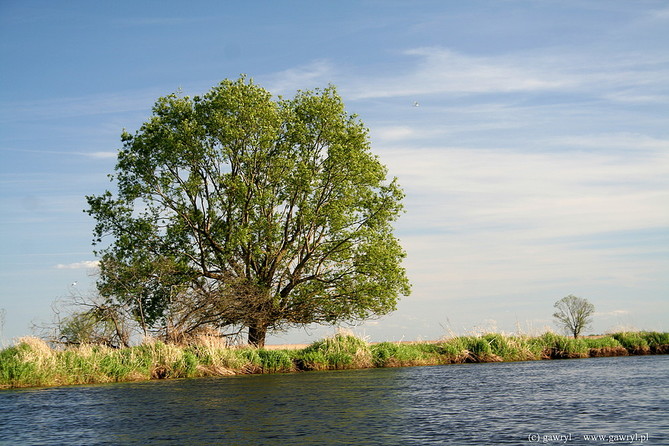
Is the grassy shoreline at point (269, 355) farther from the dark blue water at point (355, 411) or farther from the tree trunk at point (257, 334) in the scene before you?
the tree trunk at point (257, 334)

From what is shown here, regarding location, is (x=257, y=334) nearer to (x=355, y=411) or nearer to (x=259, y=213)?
(x=259, y=213)

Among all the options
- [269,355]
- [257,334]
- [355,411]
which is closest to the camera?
[355,411]

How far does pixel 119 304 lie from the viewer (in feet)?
119

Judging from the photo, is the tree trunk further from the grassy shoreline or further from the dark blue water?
the dark blue water

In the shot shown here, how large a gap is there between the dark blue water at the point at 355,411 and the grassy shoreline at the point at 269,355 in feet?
6.46

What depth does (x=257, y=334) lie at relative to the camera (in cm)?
3903

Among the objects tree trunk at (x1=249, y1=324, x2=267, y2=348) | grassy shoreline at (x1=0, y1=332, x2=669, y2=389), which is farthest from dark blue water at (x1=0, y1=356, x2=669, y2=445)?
tree trunk at (x1=249, y1=324, x2=267, y2=348)

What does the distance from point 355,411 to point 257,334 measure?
73.3 feet

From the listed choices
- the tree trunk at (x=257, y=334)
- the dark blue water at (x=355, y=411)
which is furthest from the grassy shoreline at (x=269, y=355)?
the tree trunk at (x=257, y=334)

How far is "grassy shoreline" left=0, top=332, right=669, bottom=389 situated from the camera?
Answer: 27.1 meters

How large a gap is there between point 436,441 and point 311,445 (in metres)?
2.47

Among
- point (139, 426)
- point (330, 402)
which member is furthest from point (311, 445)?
point (330, 402)

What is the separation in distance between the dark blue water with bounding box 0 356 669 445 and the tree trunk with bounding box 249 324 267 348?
10339 mm

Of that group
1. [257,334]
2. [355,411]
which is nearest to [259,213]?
[257,334]
